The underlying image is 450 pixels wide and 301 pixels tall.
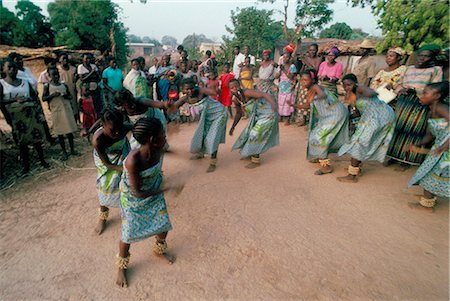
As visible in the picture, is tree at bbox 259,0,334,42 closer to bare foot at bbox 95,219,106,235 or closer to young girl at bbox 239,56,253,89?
young girl at bbox 239,56,253,89

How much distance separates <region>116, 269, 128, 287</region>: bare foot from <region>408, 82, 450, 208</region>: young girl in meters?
3.52

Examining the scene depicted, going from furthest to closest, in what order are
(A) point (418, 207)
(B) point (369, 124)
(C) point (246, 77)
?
(C) point (246, 77), (B) point (369, 124), (A) point (418, 207)

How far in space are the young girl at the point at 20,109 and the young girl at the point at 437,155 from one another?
5.73 meters

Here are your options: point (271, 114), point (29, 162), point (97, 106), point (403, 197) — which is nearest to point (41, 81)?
point (97, 106)

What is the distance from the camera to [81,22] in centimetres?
1825

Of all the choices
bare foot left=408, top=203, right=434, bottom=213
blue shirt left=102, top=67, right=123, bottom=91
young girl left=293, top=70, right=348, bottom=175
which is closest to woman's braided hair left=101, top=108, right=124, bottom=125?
young girl left=293, top=70, right=348, bottom=175

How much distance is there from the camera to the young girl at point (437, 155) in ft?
10.4

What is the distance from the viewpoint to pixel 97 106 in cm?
647

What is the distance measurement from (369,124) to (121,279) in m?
3.76

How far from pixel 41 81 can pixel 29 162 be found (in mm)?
1687

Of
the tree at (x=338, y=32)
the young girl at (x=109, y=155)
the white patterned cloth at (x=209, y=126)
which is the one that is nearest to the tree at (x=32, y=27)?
the white patterned cloth at (x=209, y=126)

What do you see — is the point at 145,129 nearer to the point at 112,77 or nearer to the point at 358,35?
the point at 112,77

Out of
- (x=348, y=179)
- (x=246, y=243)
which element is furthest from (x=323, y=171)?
(x=246, y=243)

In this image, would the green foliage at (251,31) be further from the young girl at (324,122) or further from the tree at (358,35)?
the young girl at (324,122)
